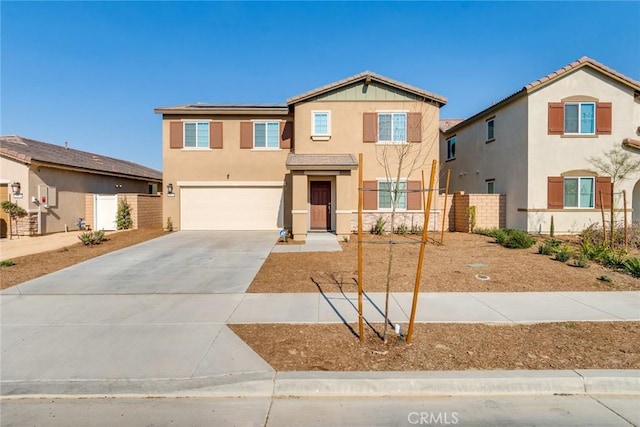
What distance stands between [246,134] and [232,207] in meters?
3.86

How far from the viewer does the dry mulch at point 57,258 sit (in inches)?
350

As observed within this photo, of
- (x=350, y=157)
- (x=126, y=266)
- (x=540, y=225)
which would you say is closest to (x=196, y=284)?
(x=126, y=266)

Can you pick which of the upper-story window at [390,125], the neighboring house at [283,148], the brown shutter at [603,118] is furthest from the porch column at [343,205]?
the brown shutter at [603,118]

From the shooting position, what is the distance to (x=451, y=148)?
23.5 metres

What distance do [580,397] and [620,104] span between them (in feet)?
56.1

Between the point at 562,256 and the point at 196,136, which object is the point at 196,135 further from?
the point at 562,256

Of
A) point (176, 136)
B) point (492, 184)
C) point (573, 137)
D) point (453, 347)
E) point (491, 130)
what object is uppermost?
point (491, 130)

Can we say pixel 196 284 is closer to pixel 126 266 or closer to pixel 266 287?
pixel 266 287

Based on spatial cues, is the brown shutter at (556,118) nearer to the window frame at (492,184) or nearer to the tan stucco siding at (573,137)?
the tan stucco siding at (573,137)

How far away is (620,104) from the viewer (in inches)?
605

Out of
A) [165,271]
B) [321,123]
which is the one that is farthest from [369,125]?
[165,271]

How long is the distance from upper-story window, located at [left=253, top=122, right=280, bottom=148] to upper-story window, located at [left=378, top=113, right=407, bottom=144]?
5.25 meters

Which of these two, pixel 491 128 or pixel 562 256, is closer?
pixel 562 256

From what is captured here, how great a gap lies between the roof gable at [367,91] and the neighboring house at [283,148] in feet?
0.15
